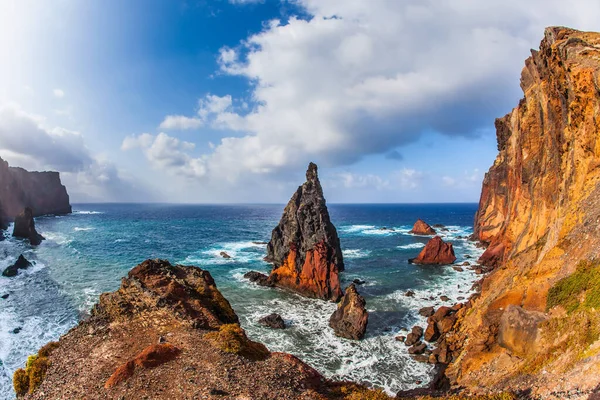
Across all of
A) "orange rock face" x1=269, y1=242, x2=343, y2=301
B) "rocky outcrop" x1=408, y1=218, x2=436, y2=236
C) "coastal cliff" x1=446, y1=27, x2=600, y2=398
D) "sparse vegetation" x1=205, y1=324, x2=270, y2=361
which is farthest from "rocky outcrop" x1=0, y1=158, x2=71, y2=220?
"coastal cliff" x1=446, y1=27, x2=600, y2=398

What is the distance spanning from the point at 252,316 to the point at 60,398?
24794 millimetres

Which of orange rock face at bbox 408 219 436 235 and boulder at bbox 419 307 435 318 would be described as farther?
orange rock face at bbox 408 219 436 235

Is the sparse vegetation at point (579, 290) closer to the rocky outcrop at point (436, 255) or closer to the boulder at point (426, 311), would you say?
the boulder at point (426, 311)

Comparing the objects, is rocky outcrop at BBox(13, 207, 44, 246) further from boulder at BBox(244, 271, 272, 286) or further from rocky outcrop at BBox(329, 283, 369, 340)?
rocky outcrop at BBox(329, 283, 369, 340)

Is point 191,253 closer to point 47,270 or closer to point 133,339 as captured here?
point 47,270

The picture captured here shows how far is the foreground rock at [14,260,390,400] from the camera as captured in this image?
14.6 m

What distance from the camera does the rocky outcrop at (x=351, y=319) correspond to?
3325 cm

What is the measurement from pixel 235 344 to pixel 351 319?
19.1m

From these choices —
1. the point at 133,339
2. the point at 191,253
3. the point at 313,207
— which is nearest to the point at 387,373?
the point at 133,339

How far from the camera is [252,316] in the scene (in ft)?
127

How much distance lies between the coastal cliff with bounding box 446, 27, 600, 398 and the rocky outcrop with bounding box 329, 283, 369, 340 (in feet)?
28.7

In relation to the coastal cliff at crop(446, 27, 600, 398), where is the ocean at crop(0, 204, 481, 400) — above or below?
below

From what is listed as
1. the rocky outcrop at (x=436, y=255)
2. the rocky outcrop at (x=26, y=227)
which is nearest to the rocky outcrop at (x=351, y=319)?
the rocky outcrop at (x=436, y=255)

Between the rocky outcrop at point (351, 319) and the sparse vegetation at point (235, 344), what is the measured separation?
16.3 metres
